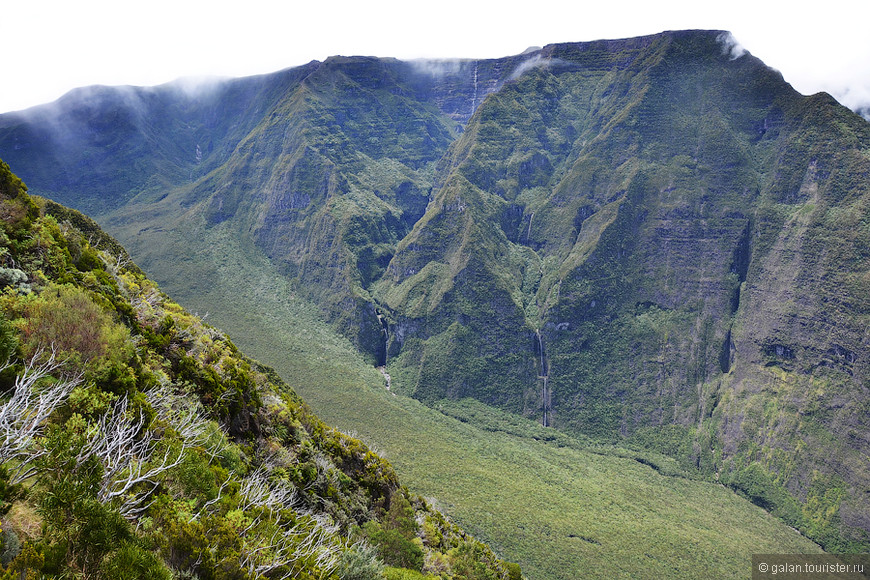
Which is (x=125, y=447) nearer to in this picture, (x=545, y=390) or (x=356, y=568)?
(x=356, y=568)

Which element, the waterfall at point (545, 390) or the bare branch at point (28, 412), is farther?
the waterfall at point (545, 390)

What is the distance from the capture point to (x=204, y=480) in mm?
9391

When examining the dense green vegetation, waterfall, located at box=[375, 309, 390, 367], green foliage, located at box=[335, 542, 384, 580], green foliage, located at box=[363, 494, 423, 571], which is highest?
the dense green vegetation

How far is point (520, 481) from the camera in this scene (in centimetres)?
7588

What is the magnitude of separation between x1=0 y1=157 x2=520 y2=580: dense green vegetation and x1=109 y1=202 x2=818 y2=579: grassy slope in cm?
2908

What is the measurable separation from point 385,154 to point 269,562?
197m

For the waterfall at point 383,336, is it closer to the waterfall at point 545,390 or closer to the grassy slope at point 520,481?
the grassy slope at point 520,481

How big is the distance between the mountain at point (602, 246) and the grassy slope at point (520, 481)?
20.4ft

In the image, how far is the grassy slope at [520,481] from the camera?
60938 mm

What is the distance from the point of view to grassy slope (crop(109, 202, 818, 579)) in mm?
60938

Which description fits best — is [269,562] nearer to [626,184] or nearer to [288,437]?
[288,437]

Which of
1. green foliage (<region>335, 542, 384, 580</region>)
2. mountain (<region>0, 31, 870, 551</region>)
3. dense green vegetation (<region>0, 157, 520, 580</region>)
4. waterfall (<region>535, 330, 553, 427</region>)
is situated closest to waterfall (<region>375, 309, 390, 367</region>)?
mountain (<region>0, 31, 870, 551</region>)

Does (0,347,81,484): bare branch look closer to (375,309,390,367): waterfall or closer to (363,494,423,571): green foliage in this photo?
(363,494,423,571): green foliage

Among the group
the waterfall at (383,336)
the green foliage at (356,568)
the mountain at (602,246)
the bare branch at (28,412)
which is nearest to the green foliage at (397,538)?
the green foliage at (356,568)
